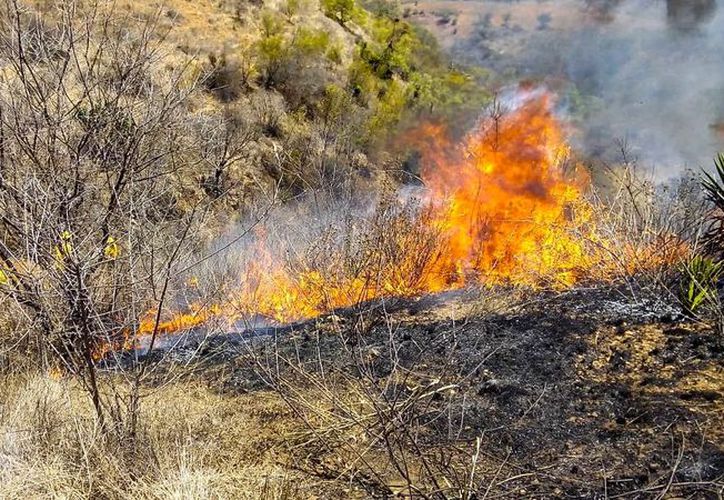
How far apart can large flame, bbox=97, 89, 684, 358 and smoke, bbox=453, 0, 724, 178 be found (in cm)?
76

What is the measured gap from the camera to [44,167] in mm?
6145

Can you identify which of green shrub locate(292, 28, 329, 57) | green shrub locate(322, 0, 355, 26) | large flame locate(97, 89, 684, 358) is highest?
green shrub locate(322, 0, 355, 26)

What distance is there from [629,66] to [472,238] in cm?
612

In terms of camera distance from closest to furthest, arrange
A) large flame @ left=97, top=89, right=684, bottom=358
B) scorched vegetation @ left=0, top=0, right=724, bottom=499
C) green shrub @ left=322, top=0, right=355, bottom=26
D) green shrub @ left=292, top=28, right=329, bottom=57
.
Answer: scorched vegetation @ left=0, top=0, right=724, bottom=499 → large flame @ left=97, top=89, right=684, bottom=358 → green shrub @ left=292, top=28, right=329, bottom=57 → green shrub @ left=322, top=0, right=355, bottom=26

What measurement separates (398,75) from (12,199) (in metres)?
20.7

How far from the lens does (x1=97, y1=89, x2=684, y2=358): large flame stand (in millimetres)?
10258

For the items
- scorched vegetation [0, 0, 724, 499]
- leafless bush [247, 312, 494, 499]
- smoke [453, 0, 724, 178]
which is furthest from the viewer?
smoke [453, 0, 724, 178]

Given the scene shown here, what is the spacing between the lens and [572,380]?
20.7ft

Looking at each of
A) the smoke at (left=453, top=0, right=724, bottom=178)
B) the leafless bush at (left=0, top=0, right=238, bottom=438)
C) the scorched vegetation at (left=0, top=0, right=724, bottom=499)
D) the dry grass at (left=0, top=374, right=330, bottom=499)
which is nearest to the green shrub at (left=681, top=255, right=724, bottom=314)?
the scorched vegetation at (left=0, top=0, right=724, bottom=499)

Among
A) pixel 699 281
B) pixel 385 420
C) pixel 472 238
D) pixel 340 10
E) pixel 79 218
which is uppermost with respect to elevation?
pixel 340 10

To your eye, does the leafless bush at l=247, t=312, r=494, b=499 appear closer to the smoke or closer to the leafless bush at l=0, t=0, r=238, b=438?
A: the leafless bush at l=0, t=0, r=238, b=438

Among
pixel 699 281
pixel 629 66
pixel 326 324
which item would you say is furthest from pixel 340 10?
pixel 699 281

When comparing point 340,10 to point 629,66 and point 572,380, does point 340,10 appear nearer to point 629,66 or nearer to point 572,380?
point 629,66

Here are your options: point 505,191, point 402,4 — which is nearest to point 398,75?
point 402,4
